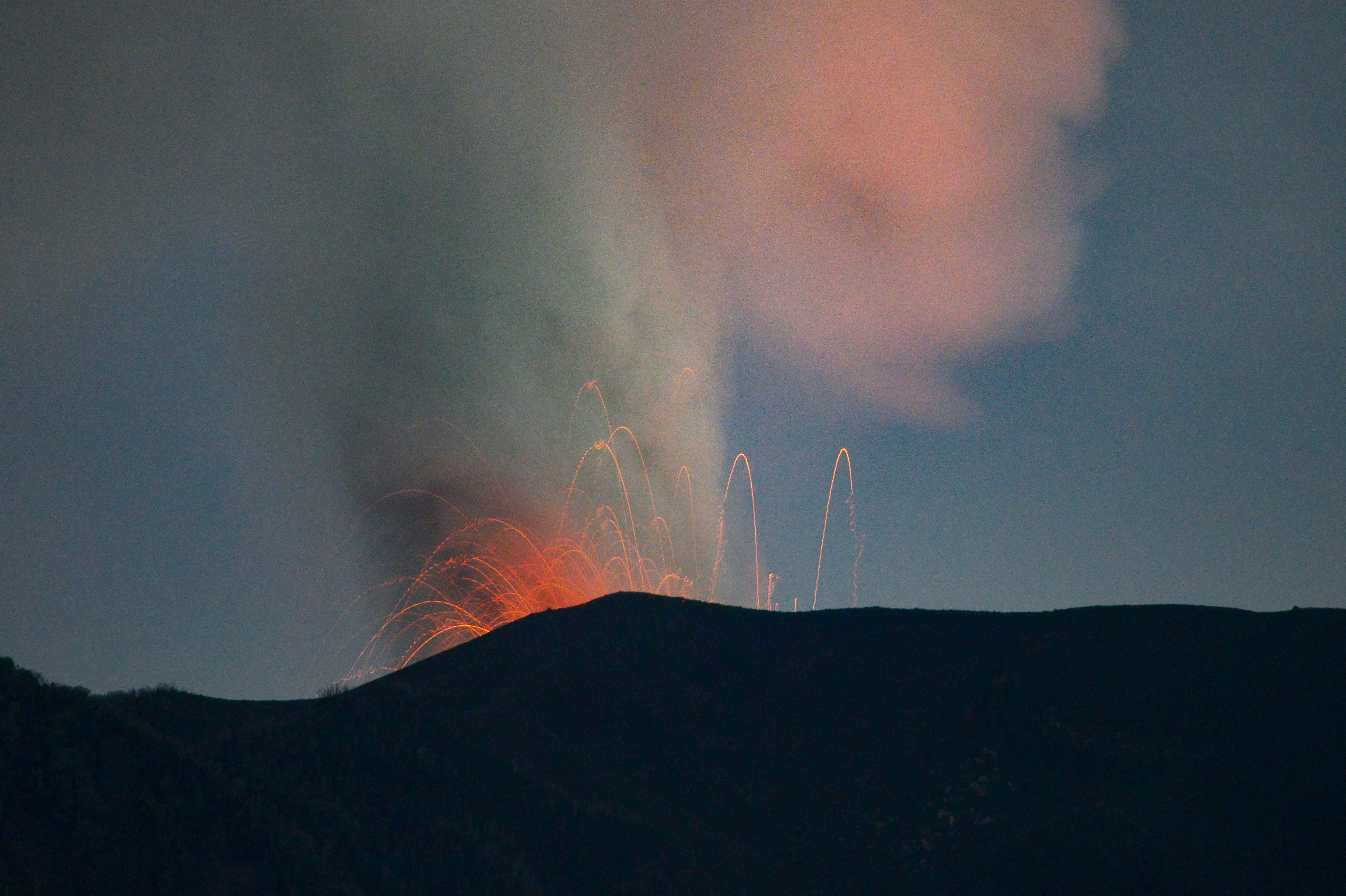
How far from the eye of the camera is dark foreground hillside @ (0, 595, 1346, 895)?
59.8ft

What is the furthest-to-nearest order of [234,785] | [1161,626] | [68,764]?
[1161,626] < [234,785] < [68,764]

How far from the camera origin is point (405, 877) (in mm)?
19719

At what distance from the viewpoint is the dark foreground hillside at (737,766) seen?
1823 centimetres

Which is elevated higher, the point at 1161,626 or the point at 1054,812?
the point at 1161,626

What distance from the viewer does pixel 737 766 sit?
29.0 metres

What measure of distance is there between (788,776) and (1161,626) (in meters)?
16.2

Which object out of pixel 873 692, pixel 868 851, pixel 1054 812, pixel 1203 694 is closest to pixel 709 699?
pixel 873 692

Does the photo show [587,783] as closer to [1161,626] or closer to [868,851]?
[868,851]

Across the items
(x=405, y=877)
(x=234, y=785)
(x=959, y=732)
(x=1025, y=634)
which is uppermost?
(x=1025, y=634)

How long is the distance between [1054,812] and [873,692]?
921 cm

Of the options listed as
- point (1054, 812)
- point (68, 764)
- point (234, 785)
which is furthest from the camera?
point (1054, 812)

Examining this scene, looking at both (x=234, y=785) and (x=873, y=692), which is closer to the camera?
(x=234, y=785)

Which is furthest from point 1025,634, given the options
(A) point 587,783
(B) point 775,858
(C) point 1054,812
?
(A) point 587,783

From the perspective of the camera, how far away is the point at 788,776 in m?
28.6
